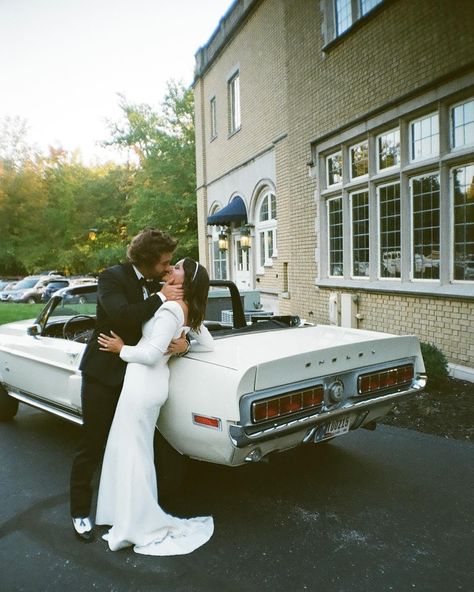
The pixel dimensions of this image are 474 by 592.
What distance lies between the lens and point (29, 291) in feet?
90.1

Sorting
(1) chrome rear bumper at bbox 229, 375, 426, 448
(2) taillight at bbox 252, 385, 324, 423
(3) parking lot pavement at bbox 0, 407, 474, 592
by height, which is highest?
(2) taillight at bbox 252, 385, 324, 423

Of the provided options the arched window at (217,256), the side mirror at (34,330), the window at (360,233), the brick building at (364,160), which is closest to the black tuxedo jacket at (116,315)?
the side mirror at (34,330)

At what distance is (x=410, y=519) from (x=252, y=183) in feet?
39.5

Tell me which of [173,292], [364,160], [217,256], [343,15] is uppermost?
[343,15]

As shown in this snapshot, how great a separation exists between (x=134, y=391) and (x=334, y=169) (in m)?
8.14

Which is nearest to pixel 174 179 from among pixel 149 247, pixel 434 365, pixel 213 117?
pixel 213 117

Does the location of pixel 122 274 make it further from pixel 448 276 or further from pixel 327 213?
pixel 327 213

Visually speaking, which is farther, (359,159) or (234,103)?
(234,103)

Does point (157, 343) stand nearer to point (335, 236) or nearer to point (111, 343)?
point (111, 343)

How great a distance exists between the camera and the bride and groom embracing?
119 inches

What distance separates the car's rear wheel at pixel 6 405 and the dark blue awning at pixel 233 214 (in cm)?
1036

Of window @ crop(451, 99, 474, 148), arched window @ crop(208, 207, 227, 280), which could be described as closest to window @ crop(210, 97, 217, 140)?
arched window @ crop(208, 207, 227, 280)

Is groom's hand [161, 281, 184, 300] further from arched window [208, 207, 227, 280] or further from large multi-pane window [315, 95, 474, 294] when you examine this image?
arched window [208, 207, 227, 280]

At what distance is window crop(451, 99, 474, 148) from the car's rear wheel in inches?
257
